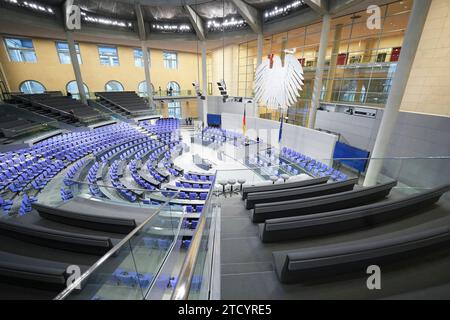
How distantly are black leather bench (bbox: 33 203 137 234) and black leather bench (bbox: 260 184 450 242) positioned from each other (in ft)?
9.63

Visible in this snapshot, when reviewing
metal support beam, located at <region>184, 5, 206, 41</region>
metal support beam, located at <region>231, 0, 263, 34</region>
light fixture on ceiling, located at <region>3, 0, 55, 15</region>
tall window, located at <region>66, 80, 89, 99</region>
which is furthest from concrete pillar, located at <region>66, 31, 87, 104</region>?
metal support beam, located at <region>231, 0, 263, 34</region>

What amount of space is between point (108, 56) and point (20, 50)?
23.1 feet

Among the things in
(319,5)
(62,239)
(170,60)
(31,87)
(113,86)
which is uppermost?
(319,5)

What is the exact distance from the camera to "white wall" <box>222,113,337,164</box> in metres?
11.9

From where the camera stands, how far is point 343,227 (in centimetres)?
286

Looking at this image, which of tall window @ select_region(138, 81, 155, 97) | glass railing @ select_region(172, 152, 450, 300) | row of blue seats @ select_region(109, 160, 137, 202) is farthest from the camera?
tall window @ select_region(138, 81, 155, 97)

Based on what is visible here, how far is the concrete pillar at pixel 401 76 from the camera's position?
686 centimetres

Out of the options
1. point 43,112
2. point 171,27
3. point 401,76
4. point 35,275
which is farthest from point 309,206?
point 171,27

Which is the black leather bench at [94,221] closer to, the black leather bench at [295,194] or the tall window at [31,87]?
the black leather bench at [295,194]

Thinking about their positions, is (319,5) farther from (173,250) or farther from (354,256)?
(173,250)

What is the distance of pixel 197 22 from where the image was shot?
18.5 meters

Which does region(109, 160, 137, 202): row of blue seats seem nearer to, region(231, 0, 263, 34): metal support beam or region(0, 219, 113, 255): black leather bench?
region(0, 219, 113, 255): black leather bench
